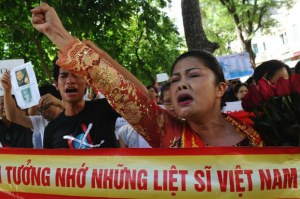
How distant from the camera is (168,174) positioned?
2.05 meters

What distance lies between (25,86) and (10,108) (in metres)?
0.38

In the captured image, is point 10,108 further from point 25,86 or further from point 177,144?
point 177,144

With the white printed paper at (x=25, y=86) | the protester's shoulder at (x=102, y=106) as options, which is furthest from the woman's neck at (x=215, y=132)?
the white printed paper at (x=25, y=86)

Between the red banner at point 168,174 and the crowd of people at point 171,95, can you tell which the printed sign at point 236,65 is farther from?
the red banner at point 168,174

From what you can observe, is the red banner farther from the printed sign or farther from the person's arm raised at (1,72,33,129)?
the printed sign

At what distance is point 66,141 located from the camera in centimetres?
274

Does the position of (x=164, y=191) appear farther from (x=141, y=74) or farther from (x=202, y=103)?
(x=141, y=74)

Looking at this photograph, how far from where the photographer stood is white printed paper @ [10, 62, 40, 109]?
403cm

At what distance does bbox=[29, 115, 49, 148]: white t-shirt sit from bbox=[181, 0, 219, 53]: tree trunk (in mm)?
3695

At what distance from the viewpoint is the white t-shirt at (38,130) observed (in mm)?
3807

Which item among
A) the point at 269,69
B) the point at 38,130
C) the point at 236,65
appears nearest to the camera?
the point at 269,69

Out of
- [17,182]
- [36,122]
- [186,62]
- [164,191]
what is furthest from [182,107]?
[36,122]

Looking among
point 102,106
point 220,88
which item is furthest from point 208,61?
point 102,106

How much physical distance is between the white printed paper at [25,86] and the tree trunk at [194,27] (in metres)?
3.53
